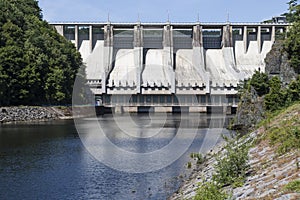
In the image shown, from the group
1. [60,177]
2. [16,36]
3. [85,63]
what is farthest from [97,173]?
[85,63]

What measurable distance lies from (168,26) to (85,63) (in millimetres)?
20813

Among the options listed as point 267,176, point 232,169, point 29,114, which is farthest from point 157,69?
point 267,176

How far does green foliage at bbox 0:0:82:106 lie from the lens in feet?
207

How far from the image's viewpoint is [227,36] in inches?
3971

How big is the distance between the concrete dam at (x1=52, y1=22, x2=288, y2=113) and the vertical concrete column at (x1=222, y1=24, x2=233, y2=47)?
8.1 inches

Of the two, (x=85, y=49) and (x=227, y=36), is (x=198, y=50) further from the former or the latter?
(x=85, y=49)

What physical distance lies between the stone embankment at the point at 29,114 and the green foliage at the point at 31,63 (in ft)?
7.56

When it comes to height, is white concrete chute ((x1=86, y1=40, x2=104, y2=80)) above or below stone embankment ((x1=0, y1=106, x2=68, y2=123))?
above

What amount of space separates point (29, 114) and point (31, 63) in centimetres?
852

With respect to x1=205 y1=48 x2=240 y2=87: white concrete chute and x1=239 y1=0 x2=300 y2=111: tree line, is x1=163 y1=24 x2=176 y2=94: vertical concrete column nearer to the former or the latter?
x1=205 y1=48 x2=240 y2=87: white concrete chute

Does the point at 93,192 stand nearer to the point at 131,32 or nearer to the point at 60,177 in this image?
the point at 60,177

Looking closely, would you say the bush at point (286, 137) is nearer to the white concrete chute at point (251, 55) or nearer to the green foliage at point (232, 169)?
the green foliage at point (232, 169)

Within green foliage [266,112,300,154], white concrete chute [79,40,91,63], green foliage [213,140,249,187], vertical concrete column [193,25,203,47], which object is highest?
vertical concrete column [193,25,203,47]

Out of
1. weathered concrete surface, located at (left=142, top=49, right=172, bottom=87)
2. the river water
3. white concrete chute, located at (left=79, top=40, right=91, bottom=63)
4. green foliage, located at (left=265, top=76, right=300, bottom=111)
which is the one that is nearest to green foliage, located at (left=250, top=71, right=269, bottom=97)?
green foliage, located at (left=265, top=76, right=300, bottom=111)
